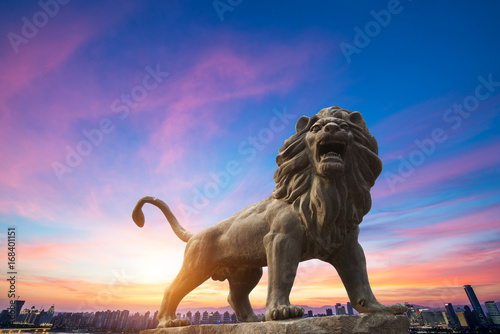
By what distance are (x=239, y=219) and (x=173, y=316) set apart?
1685 mm

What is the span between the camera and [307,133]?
3529mm

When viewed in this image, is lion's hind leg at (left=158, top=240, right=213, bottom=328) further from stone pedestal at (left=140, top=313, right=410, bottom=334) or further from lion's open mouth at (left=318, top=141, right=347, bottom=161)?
lion's open mouth at (left=318, top=141, right=347, bottom=161)

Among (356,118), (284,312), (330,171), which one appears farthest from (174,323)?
(356,118)

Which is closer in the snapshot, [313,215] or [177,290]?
[313,215]

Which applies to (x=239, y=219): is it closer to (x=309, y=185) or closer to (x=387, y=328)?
(x=309, y=185)

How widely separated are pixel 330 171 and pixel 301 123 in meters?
0.83

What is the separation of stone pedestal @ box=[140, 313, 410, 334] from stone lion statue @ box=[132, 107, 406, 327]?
207 millimetres

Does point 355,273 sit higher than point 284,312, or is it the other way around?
point 355,273

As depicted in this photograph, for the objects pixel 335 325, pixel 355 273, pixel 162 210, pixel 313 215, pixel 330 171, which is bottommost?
pixel 335 325

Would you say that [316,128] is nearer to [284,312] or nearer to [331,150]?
A: [331,150]

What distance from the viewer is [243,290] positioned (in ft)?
14.3

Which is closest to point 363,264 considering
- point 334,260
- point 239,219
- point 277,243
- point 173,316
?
point 334,260

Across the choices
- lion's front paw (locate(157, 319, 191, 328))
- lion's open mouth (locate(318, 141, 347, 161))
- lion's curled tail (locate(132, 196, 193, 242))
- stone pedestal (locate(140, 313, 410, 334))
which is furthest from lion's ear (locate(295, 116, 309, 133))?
lion's front paw (locate(157, 319, 191, 328))

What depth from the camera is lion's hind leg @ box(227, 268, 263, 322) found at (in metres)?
4.30
